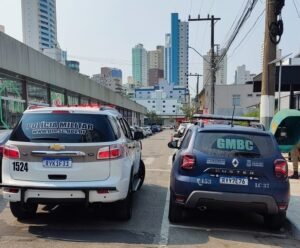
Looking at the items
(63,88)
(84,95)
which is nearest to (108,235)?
(63,88)

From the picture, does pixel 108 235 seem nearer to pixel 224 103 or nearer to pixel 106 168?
pixel 106 168

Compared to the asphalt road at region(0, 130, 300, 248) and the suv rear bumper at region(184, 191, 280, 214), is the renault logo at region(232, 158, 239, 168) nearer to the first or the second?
the suv rear bumper at region(184, 191, 280, 214)

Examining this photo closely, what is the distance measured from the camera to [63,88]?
1259 inches

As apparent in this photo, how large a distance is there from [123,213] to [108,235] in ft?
2.25

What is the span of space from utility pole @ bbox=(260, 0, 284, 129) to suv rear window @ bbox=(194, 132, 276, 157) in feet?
19.2

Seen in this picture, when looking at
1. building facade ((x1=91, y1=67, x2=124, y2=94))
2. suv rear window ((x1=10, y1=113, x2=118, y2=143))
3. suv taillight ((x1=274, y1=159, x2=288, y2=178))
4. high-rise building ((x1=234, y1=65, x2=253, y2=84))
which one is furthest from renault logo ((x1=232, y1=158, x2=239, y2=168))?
Result: building facade ((x1=91, y1=67, x2=124, y2=94))

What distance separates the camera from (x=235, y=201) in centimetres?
586

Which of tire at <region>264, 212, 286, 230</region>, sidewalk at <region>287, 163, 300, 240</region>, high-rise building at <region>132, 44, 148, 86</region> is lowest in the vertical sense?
sidewalk at <region>287, 163, 300, 240</region>

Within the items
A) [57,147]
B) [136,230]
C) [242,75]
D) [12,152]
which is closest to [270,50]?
[136,230]

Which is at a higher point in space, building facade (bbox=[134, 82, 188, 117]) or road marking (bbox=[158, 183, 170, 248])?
building facade (bbox=[134, 82, 188, 117])

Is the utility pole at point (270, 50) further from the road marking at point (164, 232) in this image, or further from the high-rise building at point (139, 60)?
the high-rise building at point (139, 60)

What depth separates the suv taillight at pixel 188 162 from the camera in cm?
603

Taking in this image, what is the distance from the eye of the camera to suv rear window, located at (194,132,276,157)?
6051 millimetres

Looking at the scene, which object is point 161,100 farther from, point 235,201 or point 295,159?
point 235,201
